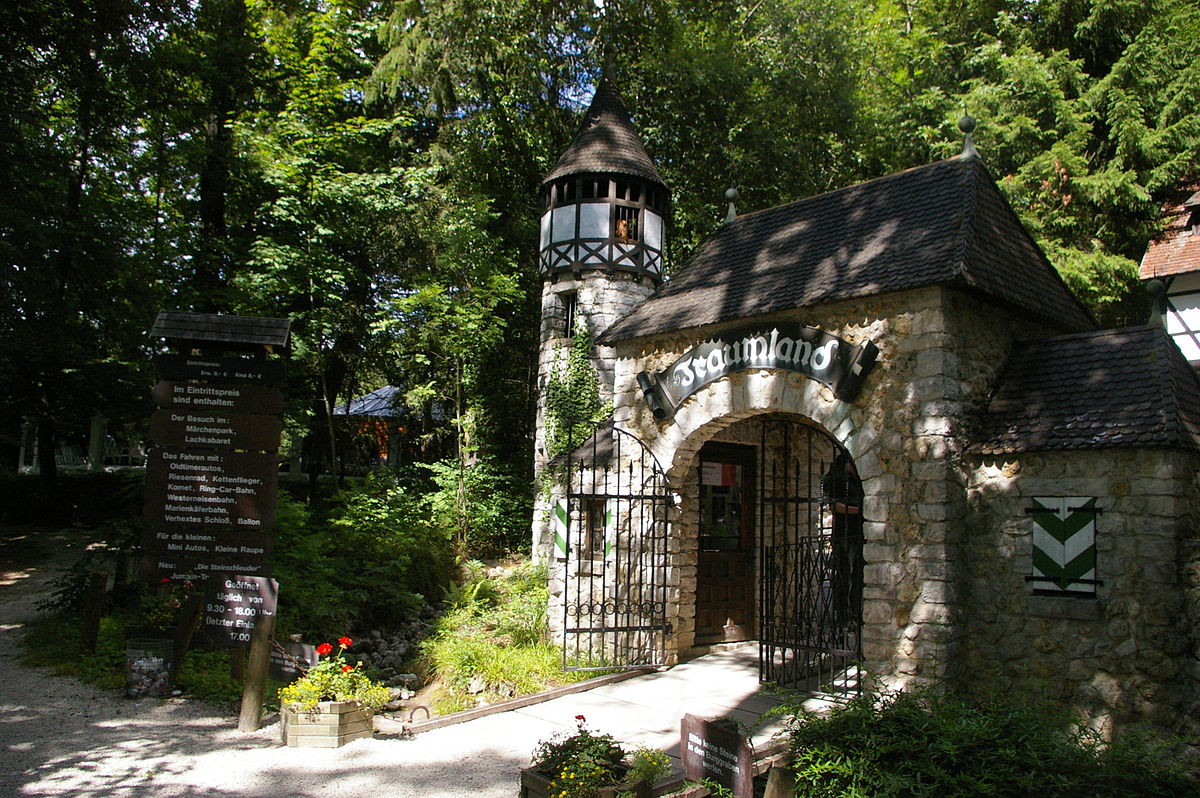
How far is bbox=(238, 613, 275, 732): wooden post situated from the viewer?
21.3 ft

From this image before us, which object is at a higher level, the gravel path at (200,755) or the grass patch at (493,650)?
the grass patch at (493,650)

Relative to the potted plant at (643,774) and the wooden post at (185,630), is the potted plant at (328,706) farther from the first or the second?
the potted plant at (643,774)

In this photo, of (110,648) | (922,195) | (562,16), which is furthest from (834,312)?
(562,16)

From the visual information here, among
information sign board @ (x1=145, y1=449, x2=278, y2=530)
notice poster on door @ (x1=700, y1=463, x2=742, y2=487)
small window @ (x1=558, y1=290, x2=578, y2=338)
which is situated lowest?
information sign board @ (x1=145, y1=449, x2=278, y2=530)

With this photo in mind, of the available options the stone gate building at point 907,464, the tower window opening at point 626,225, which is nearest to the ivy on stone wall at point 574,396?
the tower window opening at point 626,225

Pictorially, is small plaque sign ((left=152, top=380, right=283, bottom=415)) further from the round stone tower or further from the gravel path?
the round stone tower

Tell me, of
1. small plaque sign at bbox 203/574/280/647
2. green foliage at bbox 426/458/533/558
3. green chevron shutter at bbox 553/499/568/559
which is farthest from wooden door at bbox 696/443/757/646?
green foliage at bbox 426/458/533/558

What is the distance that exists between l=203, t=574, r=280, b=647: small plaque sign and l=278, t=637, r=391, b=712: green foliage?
0.64 m

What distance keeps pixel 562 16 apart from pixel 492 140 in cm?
345

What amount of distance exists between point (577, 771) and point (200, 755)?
3.10 meters

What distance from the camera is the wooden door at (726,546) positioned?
10.3 metres

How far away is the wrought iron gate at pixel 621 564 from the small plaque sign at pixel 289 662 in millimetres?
2774

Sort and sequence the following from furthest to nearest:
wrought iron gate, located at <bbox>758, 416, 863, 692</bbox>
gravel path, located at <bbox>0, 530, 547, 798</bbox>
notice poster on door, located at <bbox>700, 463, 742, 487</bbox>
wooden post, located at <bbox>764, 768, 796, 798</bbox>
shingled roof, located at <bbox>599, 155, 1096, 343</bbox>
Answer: notice poster on door, located at <bbox>700, 463, 742, 487</bbox> < wrought iron gate, located at <bbox>758, 416, 863, 692</bbox> < shingled roof, located at <bbox>599, 155, 1096, 343</bbox> < gravel path, located at <bbox>0, 530, 547, 798</bbox> < wooden post, located at <bbox>764, 768, 796, 798</bbox>

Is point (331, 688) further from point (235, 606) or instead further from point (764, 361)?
point (764, 361)
